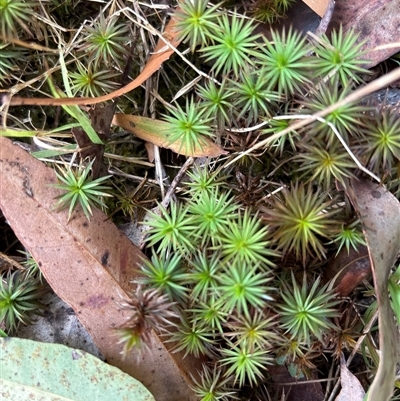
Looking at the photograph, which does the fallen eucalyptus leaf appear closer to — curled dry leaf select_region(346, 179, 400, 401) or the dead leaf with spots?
curled dry leaf select_region(346, 179, 400, 401)

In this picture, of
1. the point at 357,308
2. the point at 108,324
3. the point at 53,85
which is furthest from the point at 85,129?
the point at 357,308

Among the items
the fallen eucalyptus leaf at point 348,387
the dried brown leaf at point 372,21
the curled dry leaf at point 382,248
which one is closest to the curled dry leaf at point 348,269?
the curled dry leaf at point 382,248

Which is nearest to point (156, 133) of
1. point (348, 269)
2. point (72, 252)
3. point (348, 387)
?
point (72, 252)

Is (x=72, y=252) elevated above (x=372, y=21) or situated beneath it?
situated beneath

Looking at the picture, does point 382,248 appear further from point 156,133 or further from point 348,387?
point 156,133

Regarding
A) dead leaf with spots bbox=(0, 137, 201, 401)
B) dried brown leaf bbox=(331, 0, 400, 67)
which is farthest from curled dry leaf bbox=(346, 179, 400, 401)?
dead leaf with spots bbox=(0, 137, 201, 401)

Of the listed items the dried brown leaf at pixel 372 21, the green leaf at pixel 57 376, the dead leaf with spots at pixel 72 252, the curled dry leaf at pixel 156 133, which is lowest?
the green leaf at pixel 57 376

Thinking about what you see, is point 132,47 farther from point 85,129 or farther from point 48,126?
point 48,126

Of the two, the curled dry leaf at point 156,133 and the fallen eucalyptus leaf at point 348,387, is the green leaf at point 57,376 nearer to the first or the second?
the fallen eucalyptus leaf at point 348,387
